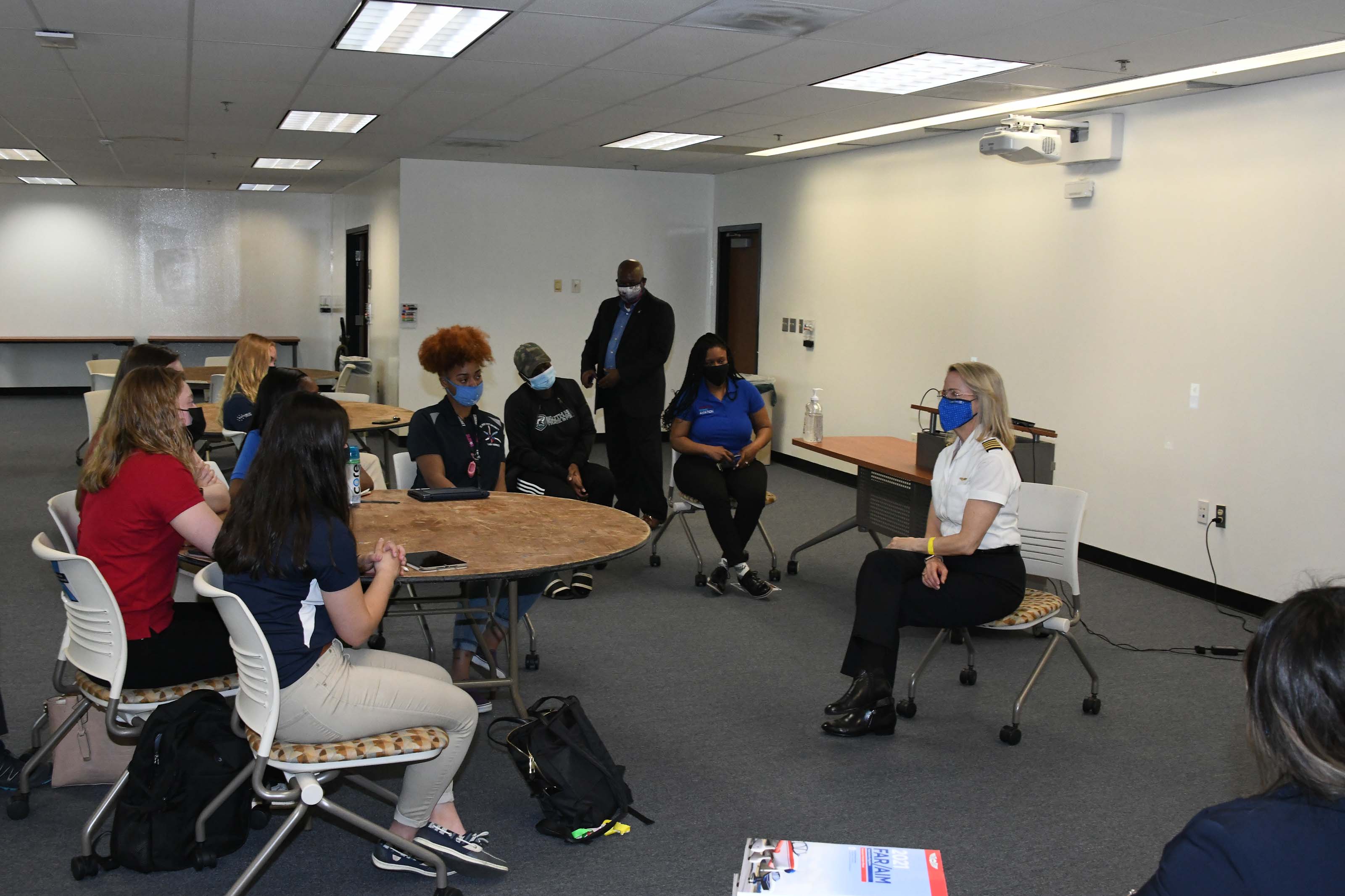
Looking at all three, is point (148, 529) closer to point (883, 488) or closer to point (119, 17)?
point (119, 17)

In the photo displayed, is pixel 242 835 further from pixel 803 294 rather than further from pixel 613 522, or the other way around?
pixel 803 294

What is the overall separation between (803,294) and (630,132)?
243cm

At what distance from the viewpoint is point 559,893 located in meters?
2.83

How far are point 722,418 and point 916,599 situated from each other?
2267mm

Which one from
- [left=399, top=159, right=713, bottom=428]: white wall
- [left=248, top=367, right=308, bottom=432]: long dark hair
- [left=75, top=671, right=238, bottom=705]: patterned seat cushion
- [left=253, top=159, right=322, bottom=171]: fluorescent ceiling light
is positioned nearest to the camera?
[left=75, top=671, right=238, bottom=705]: patterned seat cushion

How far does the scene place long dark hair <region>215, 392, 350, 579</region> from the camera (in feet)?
8.18

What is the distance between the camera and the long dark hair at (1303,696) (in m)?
1.39

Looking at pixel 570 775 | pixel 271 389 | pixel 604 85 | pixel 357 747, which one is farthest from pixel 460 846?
pixel 604 85

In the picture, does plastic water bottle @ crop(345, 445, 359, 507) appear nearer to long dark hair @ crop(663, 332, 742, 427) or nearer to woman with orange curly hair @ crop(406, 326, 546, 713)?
woman with orange curly hair @ crop(406, 326, 546, 713)

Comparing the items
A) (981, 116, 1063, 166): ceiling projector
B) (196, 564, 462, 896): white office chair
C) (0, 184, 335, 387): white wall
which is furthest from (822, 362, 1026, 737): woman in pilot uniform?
(0, 184, 335, 387): white wall

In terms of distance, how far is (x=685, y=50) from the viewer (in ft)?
16.7

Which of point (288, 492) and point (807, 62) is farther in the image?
point (807, 62)

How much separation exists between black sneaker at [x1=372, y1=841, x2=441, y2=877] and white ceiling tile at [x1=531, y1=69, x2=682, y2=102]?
4.08 metres

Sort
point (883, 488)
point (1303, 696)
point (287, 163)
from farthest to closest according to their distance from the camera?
1. point (287, 163)
2. point (883, 488)
3. point (1303, 696)
